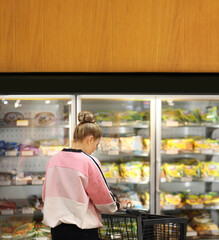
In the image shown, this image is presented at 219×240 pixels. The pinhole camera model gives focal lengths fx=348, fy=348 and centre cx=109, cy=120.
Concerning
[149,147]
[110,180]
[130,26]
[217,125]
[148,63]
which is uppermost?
[130,26]

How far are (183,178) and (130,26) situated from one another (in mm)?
2766

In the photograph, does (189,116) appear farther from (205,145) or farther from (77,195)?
(77,195)

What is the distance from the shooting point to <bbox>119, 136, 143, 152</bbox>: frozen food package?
3598 mm

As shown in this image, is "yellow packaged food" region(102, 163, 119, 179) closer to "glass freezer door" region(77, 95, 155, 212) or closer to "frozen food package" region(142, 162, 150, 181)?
"glass freezer door" region(77, 95, 155, 212)

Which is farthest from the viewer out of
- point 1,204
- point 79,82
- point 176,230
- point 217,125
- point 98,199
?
point 217,125

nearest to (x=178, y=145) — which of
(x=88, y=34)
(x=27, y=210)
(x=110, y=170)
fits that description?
(x=110, y=170)

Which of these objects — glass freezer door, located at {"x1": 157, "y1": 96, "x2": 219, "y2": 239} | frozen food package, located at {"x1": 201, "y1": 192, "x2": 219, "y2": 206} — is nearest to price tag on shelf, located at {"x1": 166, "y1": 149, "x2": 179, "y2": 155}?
glass freezer door, located at {"x1": 157, "y1": 96, "x2": 219, "y2": 239}

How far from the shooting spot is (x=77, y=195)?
1.85 metres

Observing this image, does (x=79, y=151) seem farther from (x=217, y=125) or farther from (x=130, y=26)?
(x=217, y=125)

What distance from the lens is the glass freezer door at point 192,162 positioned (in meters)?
3.58

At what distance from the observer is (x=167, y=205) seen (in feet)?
11.6

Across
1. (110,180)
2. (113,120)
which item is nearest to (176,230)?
(110,180)

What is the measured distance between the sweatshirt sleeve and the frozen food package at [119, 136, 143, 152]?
1.74 meters

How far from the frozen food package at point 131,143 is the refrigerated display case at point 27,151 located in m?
0.57
